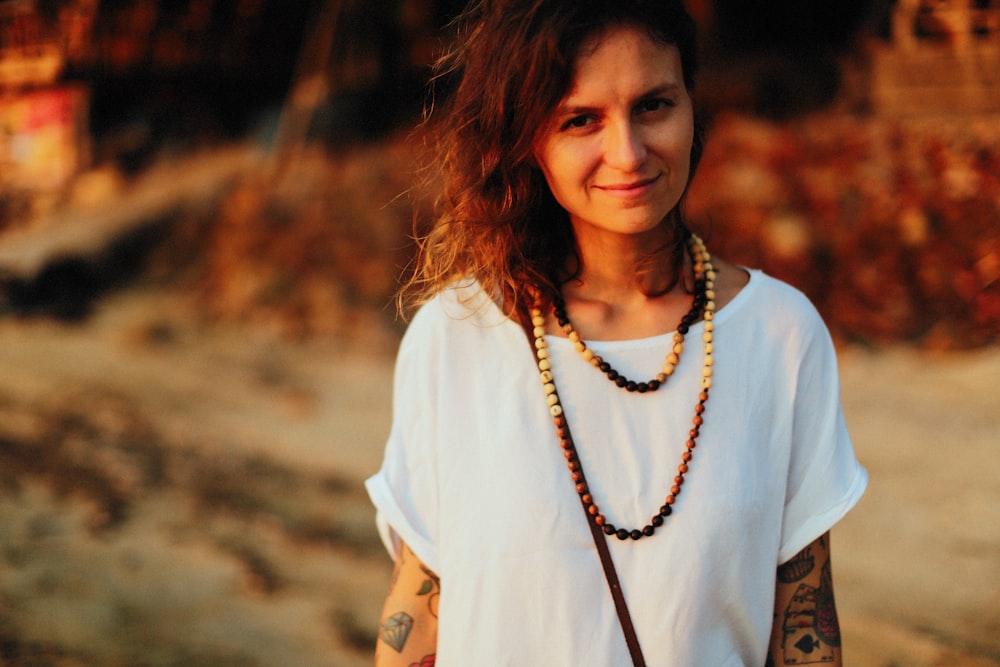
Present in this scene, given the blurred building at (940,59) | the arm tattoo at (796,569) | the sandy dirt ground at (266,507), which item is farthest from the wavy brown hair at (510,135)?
the blurred building at (940,59)

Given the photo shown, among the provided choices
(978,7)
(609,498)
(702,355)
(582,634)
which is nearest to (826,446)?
(702,355)

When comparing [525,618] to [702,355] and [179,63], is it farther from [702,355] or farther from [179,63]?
[179,63]

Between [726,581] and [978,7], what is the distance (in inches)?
187

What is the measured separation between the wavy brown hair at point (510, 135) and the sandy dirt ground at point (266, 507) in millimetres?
2018

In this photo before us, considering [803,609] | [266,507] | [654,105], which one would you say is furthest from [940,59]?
[803,609]

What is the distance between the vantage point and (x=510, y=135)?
1382 millimetres

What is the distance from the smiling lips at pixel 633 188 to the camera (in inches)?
50.7

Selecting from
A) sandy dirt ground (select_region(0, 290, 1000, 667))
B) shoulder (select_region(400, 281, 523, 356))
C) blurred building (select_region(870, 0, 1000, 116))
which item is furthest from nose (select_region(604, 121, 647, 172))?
blurred building (select_region(870, 0, 1000, 116))

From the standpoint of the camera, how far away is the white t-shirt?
4.19 feet

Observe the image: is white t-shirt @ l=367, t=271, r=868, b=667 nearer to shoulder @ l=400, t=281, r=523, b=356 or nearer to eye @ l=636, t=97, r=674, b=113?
shoulder @ l=400, t=281, r=523, b=356

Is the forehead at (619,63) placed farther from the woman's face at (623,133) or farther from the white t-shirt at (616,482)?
the white t-shirt at (616,482)

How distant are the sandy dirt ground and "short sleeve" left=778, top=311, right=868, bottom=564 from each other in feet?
5.95

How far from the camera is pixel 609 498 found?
4.33ft

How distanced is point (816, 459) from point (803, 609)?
23cm
